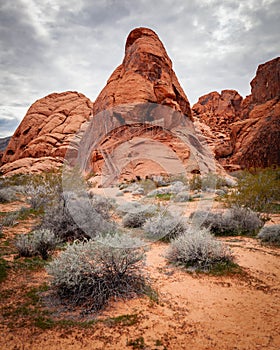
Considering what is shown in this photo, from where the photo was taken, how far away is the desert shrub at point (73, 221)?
218 inches

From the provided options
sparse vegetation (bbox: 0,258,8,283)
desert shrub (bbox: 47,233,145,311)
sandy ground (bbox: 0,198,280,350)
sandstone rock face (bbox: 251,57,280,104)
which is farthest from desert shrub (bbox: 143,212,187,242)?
sandstone rock face (bbox: 251,57,280,104)

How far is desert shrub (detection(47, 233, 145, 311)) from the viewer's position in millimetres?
2957

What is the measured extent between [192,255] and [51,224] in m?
3.59

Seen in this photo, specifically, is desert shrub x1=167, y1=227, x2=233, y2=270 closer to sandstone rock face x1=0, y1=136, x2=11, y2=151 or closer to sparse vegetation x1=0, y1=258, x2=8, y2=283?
sparse vegetation x1=0, y1=258, x2=8, y2=283

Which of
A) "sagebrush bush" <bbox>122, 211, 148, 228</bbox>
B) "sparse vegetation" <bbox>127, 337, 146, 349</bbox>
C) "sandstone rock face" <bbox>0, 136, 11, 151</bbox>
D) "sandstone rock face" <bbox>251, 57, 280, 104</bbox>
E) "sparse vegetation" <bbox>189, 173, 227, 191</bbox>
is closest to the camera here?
"sparse vegetation" <bbox>127, 337, 146, 349</bbox>

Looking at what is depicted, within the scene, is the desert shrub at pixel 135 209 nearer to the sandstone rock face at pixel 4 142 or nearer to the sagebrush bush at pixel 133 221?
the sagebrush bush at pixel 133 221

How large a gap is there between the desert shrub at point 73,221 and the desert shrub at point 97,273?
7.06 ft

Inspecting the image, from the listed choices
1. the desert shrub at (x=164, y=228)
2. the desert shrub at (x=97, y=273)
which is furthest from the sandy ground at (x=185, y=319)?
the desert shrub at (x=164, y=228)

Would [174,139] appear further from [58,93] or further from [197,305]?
[58,93]

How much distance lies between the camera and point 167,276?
3818 millimetres

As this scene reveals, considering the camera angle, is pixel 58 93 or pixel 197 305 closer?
pixel 197 305

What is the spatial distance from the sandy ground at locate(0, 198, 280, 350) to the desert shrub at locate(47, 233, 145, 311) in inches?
8.1

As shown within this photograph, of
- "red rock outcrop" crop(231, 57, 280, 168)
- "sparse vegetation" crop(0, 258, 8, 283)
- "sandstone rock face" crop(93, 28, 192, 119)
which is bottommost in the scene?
"sparse vegetation" crop(0, 258, 8, 283)

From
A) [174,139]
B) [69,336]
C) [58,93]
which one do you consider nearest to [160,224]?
[69,336]
